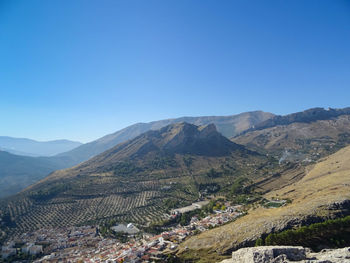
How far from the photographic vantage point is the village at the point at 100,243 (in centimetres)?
5885

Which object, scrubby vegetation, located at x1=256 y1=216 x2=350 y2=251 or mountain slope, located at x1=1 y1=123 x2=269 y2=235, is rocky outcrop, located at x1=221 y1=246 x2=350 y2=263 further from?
mountain slope, located at x1=1 y1=123 x2=269 y2=235

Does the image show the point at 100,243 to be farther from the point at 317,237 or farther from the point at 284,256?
the point at 284,256

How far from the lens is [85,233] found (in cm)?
8725

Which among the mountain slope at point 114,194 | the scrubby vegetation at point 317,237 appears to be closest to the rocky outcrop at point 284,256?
the scrubby vegetation at point 317,237

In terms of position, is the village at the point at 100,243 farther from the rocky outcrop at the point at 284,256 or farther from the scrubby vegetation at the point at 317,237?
the rocky outcrop at the point at 284,256

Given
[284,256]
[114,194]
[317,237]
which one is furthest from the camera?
[114,194]

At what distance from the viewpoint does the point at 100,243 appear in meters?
75.3

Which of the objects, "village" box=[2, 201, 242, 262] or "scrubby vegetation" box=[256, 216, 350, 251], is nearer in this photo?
"scrubby vegetation" box=[256, 216, 350, 251]

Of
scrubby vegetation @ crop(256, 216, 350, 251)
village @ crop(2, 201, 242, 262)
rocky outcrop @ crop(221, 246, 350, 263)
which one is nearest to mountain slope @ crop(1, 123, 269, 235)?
village @ crop(2, 201, 242, 262)

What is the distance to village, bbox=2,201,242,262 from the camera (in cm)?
5885

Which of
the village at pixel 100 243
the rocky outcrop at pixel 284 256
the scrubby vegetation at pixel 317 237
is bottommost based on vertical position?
the village at pixel 100 243

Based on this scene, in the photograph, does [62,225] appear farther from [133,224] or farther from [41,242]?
[133,224]

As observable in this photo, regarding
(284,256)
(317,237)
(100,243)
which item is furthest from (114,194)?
(284,256)

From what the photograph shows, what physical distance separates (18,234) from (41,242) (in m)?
20.1
